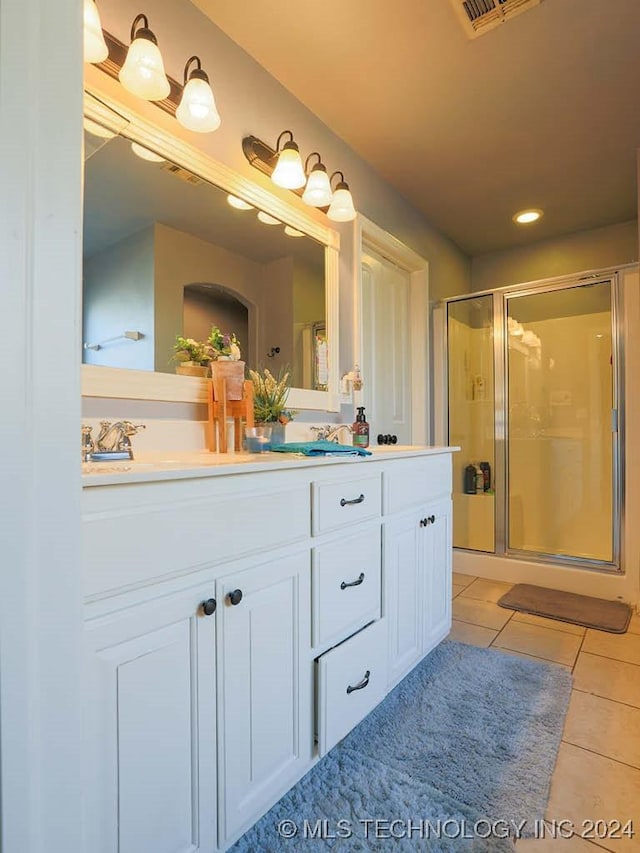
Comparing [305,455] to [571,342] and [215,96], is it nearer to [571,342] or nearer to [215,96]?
[215,96]

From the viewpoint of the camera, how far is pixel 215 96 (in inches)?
61.7

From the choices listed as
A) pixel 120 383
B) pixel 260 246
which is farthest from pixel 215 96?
pixel 120 383

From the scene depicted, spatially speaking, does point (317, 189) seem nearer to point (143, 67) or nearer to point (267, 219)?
point (267, 219)

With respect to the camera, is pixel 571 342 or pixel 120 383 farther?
pixel 571 342

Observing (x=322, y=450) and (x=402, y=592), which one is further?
(x=402, y=592)

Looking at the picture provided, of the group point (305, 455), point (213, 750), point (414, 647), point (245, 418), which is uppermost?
point (245, 418)

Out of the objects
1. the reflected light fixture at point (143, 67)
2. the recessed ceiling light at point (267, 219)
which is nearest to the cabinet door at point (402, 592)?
the recessed ceiling light at point (267, 219)

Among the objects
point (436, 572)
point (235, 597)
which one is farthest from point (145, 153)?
point (436, 572)

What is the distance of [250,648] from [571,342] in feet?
10.5

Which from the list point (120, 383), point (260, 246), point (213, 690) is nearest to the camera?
point (213, 690)

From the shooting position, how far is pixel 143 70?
4.07 feet

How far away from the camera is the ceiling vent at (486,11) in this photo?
150 cm

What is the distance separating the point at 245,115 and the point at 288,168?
0.24m

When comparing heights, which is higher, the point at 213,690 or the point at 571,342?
the point at 571,342
